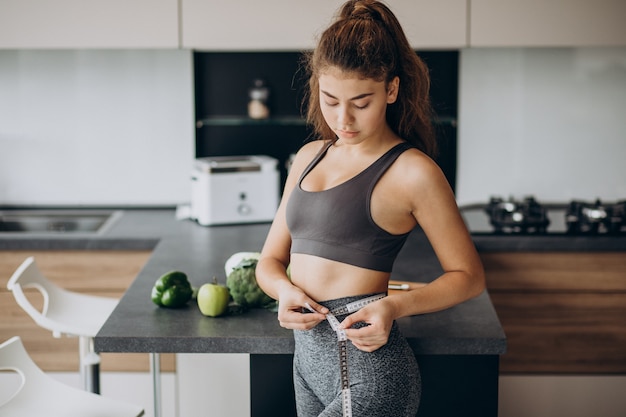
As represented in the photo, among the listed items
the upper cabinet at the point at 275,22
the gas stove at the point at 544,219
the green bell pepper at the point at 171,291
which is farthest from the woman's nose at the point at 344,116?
the upper cabinet at the point at 275,22

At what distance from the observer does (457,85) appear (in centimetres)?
397

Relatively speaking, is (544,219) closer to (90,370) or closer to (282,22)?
(282,22)

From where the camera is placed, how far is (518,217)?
357cm

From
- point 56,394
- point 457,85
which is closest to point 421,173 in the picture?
point 56,394

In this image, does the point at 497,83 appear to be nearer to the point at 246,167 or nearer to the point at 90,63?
the point at 246,167

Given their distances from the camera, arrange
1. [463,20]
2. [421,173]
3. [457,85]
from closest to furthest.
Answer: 1. [421,173]
2. [463,20]
3. [457,85]

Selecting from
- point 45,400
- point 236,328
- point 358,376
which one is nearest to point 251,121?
point 236,328

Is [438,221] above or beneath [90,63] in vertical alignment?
beneath

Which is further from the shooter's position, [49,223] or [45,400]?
[49,223]

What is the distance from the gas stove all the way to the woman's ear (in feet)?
5.79

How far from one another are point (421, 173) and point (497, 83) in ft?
7.87

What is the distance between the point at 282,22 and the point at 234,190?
72 centimetres

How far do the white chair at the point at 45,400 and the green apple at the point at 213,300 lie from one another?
0.30 meters

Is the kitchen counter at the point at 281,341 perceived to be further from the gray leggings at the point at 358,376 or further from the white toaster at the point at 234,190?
the white toaster at the point at 234,190
